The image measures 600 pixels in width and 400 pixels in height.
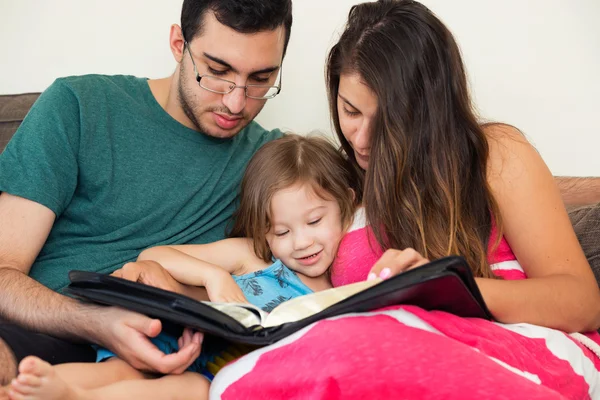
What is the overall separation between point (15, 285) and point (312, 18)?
5.08 feet

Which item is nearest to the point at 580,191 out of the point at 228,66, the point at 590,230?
the point at 590,230

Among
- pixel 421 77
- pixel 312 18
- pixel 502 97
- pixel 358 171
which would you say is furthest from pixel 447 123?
pixel 312 18

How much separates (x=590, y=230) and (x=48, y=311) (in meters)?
1.44

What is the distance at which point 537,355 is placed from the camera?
1496mm

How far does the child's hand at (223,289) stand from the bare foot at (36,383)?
0.64 m

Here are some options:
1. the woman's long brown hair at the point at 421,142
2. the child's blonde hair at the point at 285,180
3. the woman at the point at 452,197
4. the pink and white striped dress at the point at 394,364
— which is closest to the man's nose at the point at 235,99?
the child's blonde hair at the point at 285,180

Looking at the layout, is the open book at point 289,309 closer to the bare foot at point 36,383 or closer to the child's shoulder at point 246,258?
the bare foot at point 36,383

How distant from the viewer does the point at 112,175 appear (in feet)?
6.77

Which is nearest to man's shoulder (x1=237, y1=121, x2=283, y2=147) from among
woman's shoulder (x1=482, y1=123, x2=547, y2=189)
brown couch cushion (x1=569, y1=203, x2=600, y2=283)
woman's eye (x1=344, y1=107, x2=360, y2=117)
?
woman's eye (x1=344, y1=107, x2=360, y2=117)

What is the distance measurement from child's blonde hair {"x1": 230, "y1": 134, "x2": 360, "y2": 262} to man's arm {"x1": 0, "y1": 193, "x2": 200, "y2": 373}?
55 centimetres

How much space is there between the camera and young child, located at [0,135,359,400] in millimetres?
1919

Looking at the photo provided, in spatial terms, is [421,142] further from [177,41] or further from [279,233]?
[177,41]

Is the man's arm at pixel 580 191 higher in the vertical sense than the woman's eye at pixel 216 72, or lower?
lower

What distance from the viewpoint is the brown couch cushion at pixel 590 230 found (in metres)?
1.91
